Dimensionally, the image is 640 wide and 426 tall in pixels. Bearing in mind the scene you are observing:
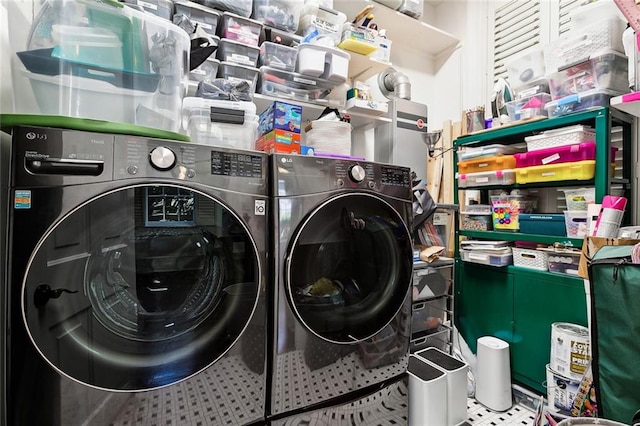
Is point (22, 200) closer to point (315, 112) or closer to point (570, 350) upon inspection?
point (315, 112)

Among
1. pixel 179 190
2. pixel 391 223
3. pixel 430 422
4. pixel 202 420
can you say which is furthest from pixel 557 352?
pixel 179 190

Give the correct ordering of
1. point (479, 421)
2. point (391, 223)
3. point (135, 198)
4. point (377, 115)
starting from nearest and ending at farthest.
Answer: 1. point (135, 198)
2. point (391, 223)
3. point (479, 421)
4. point (377, 115)

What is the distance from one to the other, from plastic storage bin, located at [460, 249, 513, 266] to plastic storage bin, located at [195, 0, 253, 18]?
197cm

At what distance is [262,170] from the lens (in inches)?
39.9

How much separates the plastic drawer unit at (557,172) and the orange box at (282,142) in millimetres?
1364

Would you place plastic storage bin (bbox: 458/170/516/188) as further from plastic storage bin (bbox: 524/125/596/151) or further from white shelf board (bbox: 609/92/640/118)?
Result: white shelf board (bbox: 609/92/640/118)

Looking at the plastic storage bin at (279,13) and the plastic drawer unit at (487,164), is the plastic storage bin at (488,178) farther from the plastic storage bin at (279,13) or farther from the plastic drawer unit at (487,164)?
the plastic storage bin at (279,13)

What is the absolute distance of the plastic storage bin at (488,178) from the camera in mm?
1865

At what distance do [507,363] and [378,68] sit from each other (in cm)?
207

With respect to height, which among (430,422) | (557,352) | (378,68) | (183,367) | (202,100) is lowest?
(430,422)

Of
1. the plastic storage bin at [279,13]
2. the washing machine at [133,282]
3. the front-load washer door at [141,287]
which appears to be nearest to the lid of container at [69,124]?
the washing machine at [133,282]

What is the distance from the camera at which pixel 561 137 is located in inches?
64.3

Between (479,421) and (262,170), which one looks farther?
(479,421)

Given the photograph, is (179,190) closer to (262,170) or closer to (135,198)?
(135,198)
